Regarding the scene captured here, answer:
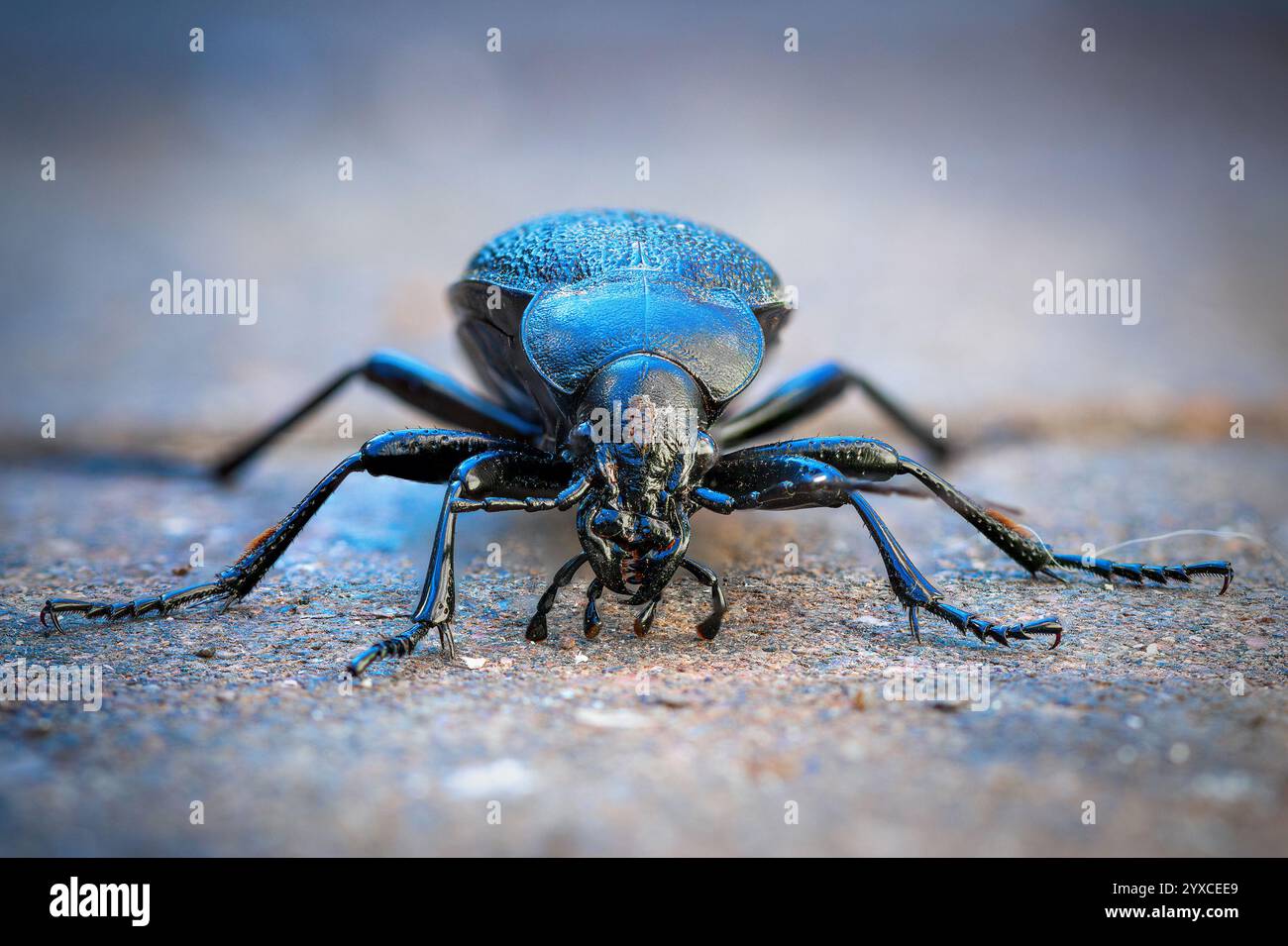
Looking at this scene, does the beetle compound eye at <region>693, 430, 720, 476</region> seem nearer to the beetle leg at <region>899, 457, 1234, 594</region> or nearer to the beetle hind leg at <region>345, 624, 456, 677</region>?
the beetle leg at <region>899, 457, 1234, 594</region>

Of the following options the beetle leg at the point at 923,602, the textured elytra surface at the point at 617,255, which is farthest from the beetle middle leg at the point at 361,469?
the beetle leg at the point at 923,602

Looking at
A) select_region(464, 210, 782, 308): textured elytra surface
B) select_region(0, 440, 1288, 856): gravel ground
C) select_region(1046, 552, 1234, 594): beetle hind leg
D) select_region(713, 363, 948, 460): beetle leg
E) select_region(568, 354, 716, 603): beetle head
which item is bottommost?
select_region(0, 440, 1288, 856): gravel ground

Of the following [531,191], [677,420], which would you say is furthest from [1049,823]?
[531,191]

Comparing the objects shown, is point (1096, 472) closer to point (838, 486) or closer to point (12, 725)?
point (838, 486)

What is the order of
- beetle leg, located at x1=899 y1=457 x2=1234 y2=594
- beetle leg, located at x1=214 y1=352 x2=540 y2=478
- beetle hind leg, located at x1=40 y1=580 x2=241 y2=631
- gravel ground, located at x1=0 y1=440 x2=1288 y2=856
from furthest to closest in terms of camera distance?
beetle leg, located at x1=214 y1=352 x2=540 y2=478 < beetle leg, located at x1=899 y1=457 x2=1234 y2=594 < beetle hind leg, located at x1=40 y1=580 x2=241 y2=631 < gravel ground, located at x1=0 y1=440 x2=1288 y2=856

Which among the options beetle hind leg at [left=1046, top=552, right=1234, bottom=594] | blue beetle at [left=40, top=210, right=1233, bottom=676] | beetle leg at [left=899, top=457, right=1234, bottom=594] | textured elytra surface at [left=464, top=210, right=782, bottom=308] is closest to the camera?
blue beetle at [left=40, top=210, right=1233, bottom=676]

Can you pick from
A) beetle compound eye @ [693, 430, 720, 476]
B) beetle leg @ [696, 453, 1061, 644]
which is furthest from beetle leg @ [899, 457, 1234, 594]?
beetle compound eye @ [693, 430, 720, 476]

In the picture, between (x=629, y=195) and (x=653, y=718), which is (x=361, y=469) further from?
(x=629, y=195)
